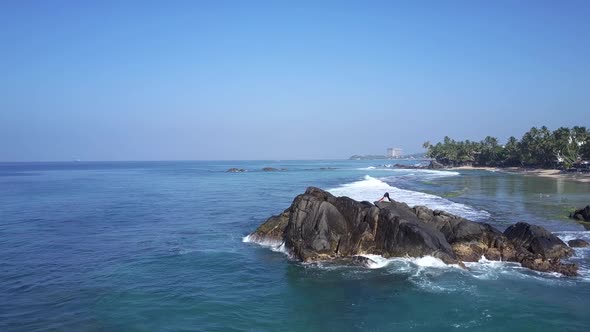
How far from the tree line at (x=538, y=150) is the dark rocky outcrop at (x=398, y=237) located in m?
103

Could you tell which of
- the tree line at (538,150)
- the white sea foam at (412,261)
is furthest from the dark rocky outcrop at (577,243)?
the tree line at (538,150)

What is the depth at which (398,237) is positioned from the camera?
26906mm

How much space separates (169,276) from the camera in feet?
79.6

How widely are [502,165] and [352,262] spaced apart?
6172 inches

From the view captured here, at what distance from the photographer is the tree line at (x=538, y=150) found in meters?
116

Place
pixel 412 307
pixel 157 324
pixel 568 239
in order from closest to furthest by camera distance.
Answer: pixel 157 324 < pixel 412 307 < pixel 568 239

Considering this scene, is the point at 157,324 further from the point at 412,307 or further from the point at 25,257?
the point at 25,257

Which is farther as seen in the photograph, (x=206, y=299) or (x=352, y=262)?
(x=352, y=262)

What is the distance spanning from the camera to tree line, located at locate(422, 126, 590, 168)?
116 metres

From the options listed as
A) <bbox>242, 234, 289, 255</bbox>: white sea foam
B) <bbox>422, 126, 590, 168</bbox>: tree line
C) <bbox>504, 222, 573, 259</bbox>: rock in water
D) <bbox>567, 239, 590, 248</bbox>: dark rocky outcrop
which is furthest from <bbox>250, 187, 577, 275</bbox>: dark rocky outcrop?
<bbox>422, 126, 590, 168</bbox>: tree line

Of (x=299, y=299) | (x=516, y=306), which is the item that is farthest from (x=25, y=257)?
(x=516, y=306)

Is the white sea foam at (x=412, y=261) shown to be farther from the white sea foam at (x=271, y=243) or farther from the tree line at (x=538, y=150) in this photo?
the tree line at (x=538, y=150)

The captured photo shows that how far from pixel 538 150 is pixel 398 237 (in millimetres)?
123509

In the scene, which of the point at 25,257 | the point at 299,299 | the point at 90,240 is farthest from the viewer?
the point at 90,240
